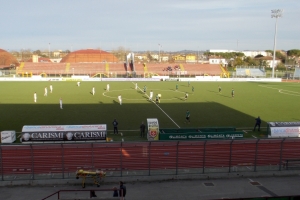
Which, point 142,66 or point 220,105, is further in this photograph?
point 142,66


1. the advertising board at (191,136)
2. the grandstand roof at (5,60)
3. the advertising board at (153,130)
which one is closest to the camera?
the advertising board at (191,136)

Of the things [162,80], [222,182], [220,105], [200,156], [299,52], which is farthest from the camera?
[299,52]

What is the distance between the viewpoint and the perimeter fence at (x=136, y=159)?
1403 cm

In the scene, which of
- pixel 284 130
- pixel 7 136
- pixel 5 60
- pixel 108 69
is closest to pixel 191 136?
pixel 284 130

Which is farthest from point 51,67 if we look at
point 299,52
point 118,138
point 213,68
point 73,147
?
point 299,52

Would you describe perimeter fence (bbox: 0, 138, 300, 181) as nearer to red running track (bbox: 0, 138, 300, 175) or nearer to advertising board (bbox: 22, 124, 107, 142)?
red running track (bbox: 0, 138, 300, 175)

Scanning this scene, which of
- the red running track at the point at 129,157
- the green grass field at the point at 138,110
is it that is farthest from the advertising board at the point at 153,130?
the red running track at the point at 129,157

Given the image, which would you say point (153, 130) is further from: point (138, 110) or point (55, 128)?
point (138, 110)

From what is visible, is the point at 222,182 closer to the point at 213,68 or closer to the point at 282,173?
the point at 282,173

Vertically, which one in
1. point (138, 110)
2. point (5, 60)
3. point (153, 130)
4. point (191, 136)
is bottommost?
point (191, 136)

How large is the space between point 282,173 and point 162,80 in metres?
52.8

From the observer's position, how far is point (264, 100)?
3938 cm

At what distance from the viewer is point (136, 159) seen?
581 inches

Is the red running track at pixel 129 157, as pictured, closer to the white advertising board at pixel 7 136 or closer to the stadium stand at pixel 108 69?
the white advertising board at pixel 7 136
